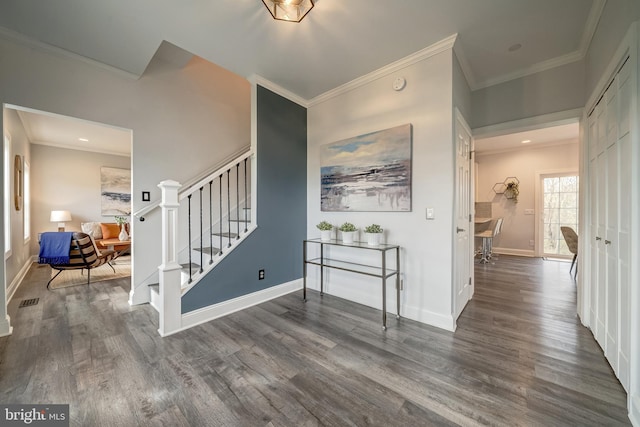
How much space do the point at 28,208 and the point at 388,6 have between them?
23.7 feet

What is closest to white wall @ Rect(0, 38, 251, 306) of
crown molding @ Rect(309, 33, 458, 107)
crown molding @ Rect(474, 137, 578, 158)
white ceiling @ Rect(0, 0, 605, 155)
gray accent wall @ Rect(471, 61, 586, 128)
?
white ceiling @ Rect(0, 0, 605, 155)

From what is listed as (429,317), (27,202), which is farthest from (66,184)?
(429,317)

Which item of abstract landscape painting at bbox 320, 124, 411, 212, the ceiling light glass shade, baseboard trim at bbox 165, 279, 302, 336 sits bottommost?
baseboard trim at bbox 165, 279, 302, 336

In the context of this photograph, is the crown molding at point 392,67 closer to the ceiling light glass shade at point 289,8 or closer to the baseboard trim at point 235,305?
the ceiling light glass shade at point 289,8

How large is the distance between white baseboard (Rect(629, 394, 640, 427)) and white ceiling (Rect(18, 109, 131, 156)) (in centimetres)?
575

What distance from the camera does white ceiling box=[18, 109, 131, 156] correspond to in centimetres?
416

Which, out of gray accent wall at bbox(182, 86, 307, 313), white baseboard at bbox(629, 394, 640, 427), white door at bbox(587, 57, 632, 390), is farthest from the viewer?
gray accent wall at bbox(182, 86, 307, 313)

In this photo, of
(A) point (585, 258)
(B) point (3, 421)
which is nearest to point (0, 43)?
(B) point (3, 421)

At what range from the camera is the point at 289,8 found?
179 centimetres

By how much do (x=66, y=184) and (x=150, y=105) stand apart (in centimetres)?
461

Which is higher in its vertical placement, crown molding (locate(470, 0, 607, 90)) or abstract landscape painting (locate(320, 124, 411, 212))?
crown molding (locate(470, 0, 607, 90))

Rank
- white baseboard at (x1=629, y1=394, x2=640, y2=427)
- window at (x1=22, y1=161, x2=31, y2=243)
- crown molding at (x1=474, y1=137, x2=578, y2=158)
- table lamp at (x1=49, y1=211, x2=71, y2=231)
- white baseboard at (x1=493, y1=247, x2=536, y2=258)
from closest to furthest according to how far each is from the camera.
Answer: white baseboard at (x1=629, y1=394, x2=640, y2=427) < window at (x1=22, y1=161, x2=31, y2=243) < table lamp at (x1=49, y1=211, x2=71, y2=231) < crown molding at (x1=474, y1=137, x2=578, y2=158) < white baseboard at (x1=493, y1=247, x2=536, y2=258)

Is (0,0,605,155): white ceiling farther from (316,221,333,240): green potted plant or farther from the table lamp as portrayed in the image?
the table lamp

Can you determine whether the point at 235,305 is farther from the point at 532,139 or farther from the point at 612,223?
the point at 532,139
